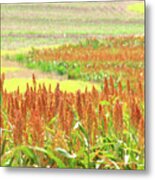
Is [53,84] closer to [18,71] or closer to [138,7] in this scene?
[18,71]

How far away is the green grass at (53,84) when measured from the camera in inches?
127

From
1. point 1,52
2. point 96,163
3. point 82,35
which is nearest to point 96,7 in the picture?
point 82,35

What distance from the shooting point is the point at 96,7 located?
3.20 m

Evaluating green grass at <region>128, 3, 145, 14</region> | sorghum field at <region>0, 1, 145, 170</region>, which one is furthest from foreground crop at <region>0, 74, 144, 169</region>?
green grass at <region>128, 3, 145, 14</region>

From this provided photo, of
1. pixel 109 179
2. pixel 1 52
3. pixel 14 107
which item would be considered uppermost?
pixel 1 52

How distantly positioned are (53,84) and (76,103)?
0.13 m

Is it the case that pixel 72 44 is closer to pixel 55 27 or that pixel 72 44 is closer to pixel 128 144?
pixel 55 27

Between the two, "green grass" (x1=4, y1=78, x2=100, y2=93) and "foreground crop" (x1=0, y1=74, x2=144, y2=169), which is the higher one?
"green grass" (x1=4, y1=78, x2=100, y2=93)

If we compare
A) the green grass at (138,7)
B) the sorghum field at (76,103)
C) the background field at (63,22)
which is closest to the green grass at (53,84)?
the sorghum field at (76,103)

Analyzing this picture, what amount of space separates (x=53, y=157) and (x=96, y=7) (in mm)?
649

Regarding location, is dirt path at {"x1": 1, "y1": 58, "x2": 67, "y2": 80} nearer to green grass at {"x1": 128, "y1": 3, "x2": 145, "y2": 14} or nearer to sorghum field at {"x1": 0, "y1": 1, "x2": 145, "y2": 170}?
sorghum field at {"x1": 0, "y1": 1, "x2": 145, "y2": 170}

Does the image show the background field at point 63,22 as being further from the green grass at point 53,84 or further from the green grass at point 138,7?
the green grass at point 53,84

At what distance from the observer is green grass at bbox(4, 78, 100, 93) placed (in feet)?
10.6

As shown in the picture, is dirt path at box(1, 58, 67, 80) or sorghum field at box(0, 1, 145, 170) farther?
dirt path at box(1, 58, 67, 80)
